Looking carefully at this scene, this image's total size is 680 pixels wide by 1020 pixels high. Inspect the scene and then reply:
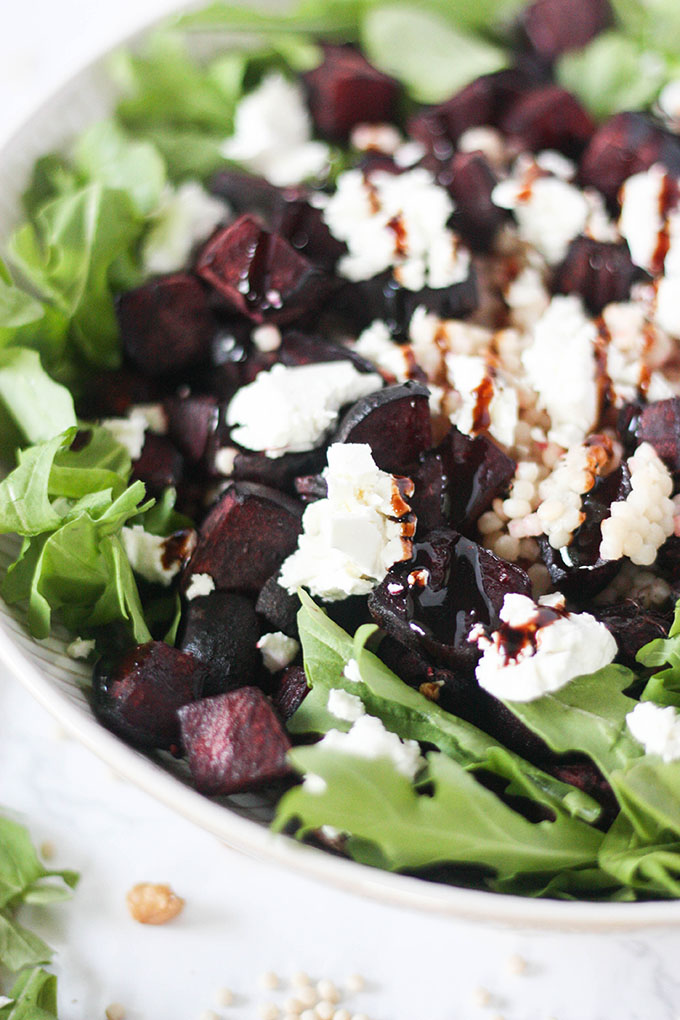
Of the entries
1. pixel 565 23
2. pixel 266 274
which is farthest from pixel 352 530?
pixel 565 23

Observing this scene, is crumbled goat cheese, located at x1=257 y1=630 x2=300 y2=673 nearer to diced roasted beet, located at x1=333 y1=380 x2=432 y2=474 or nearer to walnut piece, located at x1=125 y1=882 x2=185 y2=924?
diced roasted beet, located at x1=333 y1=380 x2=432 y2=474

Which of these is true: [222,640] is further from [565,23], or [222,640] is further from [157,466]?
[565,23]

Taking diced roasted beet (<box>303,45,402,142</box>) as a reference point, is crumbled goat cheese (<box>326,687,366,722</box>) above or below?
below

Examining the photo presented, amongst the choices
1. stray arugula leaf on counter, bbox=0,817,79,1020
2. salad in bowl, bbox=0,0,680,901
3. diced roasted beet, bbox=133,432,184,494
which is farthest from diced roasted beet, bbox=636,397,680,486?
stray arugula leaf on counter, bbox=0,817,79,1020

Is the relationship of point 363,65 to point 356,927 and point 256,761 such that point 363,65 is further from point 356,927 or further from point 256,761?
point 356,927

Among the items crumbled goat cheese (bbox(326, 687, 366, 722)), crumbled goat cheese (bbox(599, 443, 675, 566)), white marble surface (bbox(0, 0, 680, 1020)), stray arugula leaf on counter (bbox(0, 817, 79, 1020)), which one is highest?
crumbled goat cheese (bbox(326, 687, 366, 722))

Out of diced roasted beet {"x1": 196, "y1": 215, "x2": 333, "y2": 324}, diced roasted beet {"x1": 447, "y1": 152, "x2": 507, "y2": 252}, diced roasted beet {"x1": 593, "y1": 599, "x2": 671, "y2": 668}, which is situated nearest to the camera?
diced roasted beet {"x1": 593, "y1": 599, "x2": 671, "y2": 668}
